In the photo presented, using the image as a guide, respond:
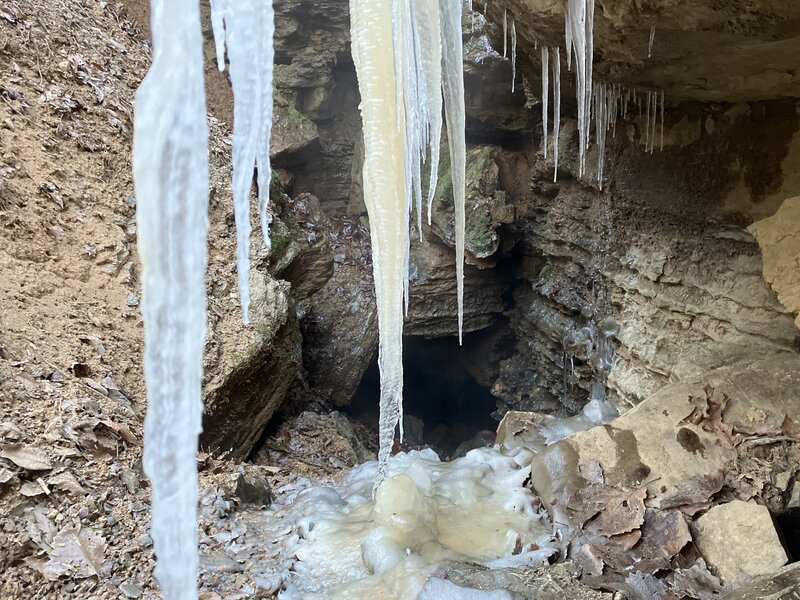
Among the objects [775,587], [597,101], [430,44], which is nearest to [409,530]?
[775,587]

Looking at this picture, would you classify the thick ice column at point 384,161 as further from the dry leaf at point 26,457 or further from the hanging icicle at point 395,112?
the dry leaf at point 26,457

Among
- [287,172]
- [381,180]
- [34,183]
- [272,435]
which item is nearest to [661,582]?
[381,180]

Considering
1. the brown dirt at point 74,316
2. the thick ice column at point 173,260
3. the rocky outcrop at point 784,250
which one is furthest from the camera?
the rocky outcrop at point 784,250

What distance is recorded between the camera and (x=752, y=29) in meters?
2.75

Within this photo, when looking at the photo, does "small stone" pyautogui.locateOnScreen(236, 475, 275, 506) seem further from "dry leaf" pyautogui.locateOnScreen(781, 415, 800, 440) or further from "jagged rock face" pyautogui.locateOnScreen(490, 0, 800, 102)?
"jagged rock face" pyautogui.locateOnScreen(490, 0, 800, 102)

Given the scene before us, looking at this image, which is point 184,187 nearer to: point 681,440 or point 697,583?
point 697,583

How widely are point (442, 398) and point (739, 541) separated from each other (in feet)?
24.1

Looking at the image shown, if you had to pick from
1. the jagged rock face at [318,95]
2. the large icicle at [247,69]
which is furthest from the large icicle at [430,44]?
the jagged rock face at [318,95]

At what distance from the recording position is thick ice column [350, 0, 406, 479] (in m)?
1.79

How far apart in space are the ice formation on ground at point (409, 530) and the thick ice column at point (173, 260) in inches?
54.0

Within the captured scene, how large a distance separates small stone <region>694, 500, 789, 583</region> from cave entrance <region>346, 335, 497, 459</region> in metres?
5.76

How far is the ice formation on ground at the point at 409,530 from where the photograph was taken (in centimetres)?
247

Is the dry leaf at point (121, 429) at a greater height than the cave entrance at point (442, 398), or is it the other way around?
the dry leaf at point (121, 429)

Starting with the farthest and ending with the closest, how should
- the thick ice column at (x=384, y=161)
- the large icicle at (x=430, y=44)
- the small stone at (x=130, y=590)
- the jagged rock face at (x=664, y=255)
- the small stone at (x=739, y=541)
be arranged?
1. the jagged rock face at (x=664, y=255)
2. the small stone at (x=739, y=541)
3. the small stone at (x=130, y=590)
4. the large icicle at (x=430, y=44)
5. the thick ice column at (x=384, y=161)
